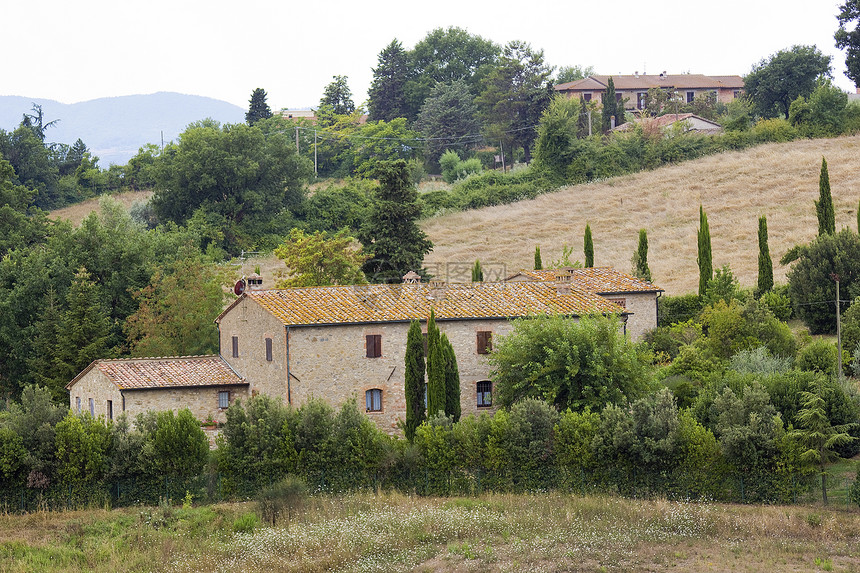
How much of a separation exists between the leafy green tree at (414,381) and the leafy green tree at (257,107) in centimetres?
7282

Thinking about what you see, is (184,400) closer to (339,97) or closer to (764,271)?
(764,271)

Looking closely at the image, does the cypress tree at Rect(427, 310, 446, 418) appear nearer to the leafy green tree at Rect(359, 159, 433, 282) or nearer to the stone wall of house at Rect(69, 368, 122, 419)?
the stone wall of house at Rect(69, 368, 122, 419)

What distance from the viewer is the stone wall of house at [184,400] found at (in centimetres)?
3462

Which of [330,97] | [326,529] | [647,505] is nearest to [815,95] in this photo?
[330,97]

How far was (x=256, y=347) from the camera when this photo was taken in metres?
36.3

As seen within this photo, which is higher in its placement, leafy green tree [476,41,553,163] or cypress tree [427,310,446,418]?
leafy green tree [476,41,553,163]

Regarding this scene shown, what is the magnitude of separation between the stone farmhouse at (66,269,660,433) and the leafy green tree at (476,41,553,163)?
6300 cm

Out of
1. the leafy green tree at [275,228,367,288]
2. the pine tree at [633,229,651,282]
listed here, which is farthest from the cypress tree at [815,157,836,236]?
the leafy green tree at [275,228,367,288]

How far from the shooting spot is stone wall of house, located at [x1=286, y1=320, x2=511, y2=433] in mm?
34219

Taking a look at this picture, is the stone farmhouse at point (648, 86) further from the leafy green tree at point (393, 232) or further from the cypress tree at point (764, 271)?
the leafy green tree at point (393, 232)

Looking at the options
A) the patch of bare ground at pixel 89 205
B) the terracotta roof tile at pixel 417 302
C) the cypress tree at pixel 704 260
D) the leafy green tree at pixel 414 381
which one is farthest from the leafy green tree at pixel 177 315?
the patch of bare ground at pixel 89 205

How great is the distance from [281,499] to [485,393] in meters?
11.2

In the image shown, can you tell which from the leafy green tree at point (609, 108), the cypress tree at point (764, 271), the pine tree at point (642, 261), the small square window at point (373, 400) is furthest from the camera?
the leafy green tree at point (609, 108)

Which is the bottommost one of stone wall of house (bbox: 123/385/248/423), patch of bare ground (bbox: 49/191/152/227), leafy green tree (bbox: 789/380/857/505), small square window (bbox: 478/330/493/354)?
leafy green tree (bbox: 789/380/857/505)
